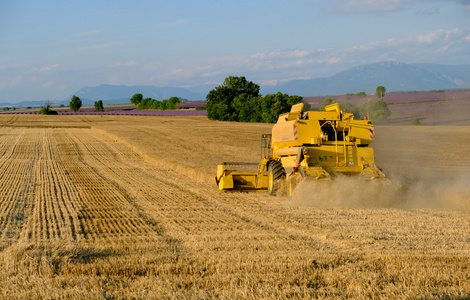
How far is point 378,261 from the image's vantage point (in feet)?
23.4

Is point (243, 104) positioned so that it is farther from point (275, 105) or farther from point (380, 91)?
point (380, 91)

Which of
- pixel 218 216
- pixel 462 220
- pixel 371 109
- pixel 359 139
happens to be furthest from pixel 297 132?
pixel 371 109

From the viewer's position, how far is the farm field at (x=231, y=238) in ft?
19.8

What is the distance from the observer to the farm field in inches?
237

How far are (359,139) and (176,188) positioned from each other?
5.97 m

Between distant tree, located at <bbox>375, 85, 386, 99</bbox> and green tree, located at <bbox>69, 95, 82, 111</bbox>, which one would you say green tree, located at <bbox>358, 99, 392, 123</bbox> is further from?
green tree, located at <bbox>69, 95, 82, 111</bbox>

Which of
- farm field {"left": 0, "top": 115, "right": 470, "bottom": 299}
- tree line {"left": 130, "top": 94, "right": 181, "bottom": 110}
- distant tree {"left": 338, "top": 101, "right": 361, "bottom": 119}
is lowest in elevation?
farm field {"left": 0, "top": 115, "right": 470, "bottom": 299}

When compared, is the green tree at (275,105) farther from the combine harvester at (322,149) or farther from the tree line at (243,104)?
the combine harvester at (322,149)

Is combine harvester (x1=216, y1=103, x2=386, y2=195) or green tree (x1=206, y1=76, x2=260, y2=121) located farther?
green tree (x1=206, y1=76, x2=260, y2=121)

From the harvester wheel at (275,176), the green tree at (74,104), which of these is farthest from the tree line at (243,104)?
the green tree at (74,104)

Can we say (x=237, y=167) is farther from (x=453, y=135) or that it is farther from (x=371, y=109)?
(x=371, y=109)

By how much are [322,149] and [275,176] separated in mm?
1585

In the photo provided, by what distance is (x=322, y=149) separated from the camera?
44.4ft

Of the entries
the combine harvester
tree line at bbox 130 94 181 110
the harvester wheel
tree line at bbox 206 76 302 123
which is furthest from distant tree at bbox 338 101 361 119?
tree line at bbox 130 94 181 110
